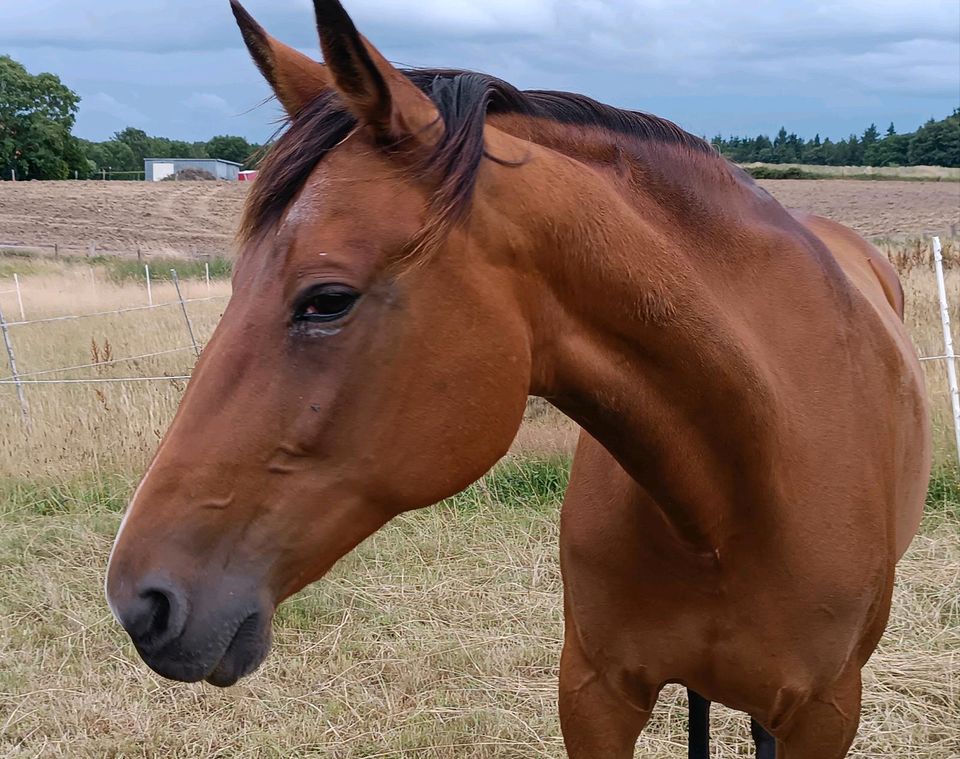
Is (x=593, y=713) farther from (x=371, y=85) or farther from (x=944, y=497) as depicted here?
(x=944, y=497)

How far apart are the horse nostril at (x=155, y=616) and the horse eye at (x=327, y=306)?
1.47 ft

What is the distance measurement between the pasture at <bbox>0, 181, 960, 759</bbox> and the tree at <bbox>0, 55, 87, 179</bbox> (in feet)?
152

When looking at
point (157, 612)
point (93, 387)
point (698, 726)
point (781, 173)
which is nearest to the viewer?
point (157, 612)

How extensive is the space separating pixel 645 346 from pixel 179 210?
114ft

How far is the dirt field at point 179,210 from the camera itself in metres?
25.1

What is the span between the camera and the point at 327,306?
124 cm

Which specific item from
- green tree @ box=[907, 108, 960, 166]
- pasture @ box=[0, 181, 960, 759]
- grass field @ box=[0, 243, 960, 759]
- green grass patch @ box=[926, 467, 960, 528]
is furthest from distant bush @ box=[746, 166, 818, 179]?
grass field @ box=[0, 243, 960, 759]

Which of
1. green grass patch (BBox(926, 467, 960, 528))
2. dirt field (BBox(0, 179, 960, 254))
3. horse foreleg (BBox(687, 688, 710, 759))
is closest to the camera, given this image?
horse foreleg (BBox(687, 688, 710, 759))

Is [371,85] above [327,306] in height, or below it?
above

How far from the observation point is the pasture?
3.38 m

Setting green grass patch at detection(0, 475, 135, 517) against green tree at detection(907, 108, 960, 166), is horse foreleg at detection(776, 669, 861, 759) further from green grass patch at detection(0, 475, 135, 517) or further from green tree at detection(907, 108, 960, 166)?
green tree at detection(907, 108, 960, 166)

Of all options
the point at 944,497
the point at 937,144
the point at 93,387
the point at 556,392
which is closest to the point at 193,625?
the point at 556,392

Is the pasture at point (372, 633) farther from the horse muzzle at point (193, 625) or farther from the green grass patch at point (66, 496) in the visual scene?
the horse muzzle at point (193, 625)

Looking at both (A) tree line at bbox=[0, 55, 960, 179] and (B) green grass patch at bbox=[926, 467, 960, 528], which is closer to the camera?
(B) green grass patch at bbox=[926, 467, 960, 528]
